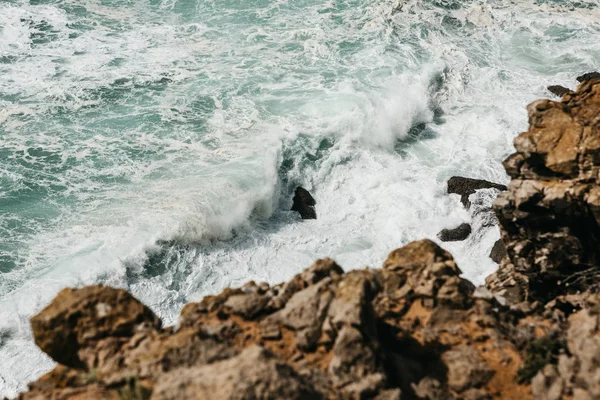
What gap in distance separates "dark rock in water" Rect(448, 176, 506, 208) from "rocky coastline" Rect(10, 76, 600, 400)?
12.0 meters

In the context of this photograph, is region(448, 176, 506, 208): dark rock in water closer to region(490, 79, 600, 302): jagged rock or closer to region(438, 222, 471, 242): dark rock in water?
region(438, 222, 471, 242): dark rock in water

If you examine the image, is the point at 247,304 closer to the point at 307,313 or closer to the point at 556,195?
the point at 307,313

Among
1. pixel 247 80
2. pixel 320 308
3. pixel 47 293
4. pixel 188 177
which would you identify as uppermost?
pixel 320 308

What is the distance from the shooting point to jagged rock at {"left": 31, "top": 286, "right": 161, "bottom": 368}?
8195mm

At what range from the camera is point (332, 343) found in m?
8.16

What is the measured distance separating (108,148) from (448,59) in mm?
21734

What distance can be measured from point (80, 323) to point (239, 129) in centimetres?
2085

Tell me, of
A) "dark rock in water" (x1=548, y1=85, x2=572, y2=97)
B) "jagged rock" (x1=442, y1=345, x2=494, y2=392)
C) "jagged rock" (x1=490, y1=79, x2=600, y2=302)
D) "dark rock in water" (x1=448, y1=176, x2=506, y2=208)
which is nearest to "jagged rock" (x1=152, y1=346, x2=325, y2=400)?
"jagged rock" (x1=442, y1=345, x2=494, y2=392)

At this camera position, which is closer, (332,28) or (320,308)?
(320,308)

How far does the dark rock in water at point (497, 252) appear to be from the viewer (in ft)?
63.9

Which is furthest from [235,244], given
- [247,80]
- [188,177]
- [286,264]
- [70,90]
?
[70,90]

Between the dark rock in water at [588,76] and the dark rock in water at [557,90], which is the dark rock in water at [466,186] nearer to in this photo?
the dark rock in water at [557,90]

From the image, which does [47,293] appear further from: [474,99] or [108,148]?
[474,99]

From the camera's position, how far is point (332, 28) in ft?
126
